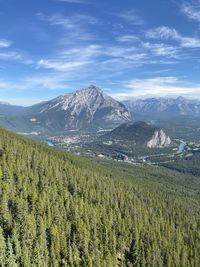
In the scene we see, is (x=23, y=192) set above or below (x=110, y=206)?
above

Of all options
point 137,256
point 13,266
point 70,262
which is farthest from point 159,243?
point 13,266

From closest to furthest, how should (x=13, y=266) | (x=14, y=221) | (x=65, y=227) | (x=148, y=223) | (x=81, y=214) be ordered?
1. (x=13, y=266)
2. (x=14, y=221)
3. (x=65, y=227)
4. (x=81, y=214)
5. (x=148, y=223)

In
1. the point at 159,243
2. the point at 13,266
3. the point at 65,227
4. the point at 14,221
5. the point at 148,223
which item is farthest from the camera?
the point at 148,223

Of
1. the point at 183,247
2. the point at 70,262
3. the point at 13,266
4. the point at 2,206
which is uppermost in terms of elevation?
the point at 2,206

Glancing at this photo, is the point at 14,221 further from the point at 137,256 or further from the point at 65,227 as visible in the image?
the point at 137,256

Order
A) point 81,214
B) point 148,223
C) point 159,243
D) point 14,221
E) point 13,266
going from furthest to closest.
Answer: point 148,223, point 159,243, point 81,214, point 14,221, point 13,266

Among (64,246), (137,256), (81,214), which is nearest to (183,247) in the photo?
(137,256)

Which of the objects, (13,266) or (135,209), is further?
(135,209)

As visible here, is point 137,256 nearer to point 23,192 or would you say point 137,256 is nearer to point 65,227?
point 65,227

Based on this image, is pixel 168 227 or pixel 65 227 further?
pixel 168 227
